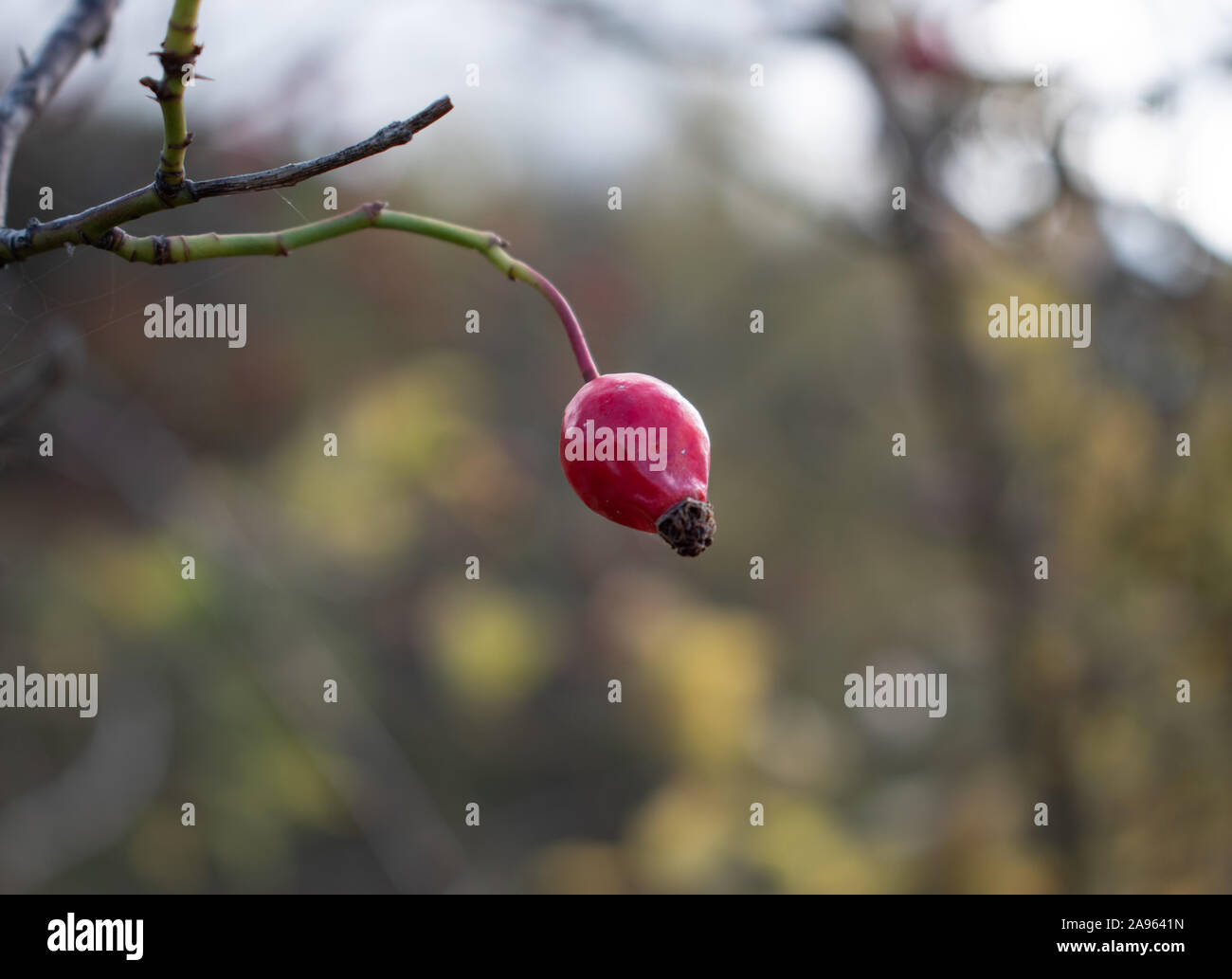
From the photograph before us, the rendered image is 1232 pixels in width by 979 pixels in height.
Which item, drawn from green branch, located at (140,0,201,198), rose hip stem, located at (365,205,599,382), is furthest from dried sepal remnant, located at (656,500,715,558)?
green branch, located at (140,0,201,198)

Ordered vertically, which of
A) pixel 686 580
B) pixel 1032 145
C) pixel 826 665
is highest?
pixel 1032 145

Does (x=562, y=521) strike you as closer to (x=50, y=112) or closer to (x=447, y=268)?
(x=447, y=268)

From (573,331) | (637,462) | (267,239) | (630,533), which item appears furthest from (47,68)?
(630,533)

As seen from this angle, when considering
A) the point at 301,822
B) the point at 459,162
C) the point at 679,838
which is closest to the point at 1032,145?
the point at 679,838

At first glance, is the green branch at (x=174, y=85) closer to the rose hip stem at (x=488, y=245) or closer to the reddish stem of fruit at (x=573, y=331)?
the rose hip stem at (x=488, y=245)

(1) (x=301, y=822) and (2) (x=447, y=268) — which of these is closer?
(1) (x=301, y=822)

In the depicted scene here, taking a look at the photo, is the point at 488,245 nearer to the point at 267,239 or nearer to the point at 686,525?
the point at 267,239
